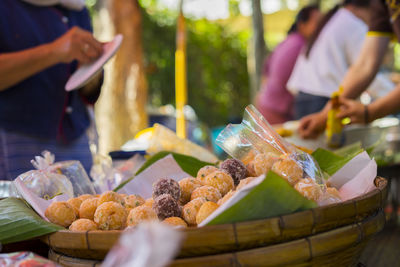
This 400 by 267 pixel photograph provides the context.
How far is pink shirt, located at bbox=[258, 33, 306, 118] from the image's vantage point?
479cm

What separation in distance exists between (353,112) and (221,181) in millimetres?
1454

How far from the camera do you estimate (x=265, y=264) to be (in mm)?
771

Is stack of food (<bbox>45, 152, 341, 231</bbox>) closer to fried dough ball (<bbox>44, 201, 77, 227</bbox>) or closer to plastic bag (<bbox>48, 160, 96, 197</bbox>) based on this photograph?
fried dough ball (<bbox>44, 201, 77, 227</bbox>)

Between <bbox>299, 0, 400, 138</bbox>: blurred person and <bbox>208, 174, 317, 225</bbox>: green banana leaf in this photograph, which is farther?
<bbox>299, 0, 400, 138</bbox>: blurred person

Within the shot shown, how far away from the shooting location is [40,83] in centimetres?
212

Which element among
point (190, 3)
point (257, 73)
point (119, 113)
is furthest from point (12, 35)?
point (190, 3)

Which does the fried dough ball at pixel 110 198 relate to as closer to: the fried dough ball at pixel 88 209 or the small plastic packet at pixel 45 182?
the fried dough ball at pixel 88 209

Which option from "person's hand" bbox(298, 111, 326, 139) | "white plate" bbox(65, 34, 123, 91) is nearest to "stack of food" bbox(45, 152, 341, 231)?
"white plate" bbox(65, 34, 123, 91)

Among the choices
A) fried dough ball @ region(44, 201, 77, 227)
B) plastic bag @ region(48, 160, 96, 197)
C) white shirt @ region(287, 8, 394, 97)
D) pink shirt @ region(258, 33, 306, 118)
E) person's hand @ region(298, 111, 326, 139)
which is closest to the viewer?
fried dough ball @ region(44, 201, 77, 227)

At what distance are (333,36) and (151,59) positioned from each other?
17.6ft

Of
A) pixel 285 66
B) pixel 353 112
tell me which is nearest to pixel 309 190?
pixel 353 112

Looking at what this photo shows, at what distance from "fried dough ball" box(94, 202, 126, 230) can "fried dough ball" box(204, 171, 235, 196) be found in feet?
0.73

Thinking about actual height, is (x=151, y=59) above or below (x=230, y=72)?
above

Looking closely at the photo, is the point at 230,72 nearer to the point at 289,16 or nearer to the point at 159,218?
the point at 289,16
